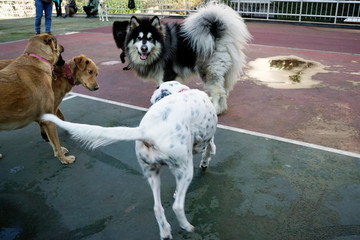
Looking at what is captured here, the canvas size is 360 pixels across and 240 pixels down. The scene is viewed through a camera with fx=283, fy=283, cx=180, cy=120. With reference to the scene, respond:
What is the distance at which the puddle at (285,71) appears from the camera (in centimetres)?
660

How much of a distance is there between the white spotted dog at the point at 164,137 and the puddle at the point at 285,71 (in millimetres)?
4590

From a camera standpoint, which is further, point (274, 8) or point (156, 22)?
point (274, 8)

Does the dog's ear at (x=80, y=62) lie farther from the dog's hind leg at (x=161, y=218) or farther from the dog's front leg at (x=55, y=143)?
the dog's hind leg at (x=161, y=218)

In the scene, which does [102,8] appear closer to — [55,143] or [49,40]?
[49,40]

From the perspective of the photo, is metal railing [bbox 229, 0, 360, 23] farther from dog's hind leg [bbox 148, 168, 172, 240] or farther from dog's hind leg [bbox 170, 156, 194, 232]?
dog's hind leg [bbox 148, 168, 172, 240]

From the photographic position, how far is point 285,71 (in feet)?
24.6

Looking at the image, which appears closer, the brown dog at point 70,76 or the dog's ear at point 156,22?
the brown dog at point 70,76

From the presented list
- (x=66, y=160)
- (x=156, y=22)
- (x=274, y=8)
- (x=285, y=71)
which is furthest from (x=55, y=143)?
(x=274, y=8)

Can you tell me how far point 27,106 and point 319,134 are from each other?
3974 mm

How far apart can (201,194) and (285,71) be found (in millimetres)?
5593

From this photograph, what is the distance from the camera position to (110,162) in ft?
11.9

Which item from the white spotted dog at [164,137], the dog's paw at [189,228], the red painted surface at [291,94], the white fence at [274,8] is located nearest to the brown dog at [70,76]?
the red painted surface at [291,94]

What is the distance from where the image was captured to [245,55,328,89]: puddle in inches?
260

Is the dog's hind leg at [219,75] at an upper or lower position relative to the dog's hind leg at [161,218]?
upper
